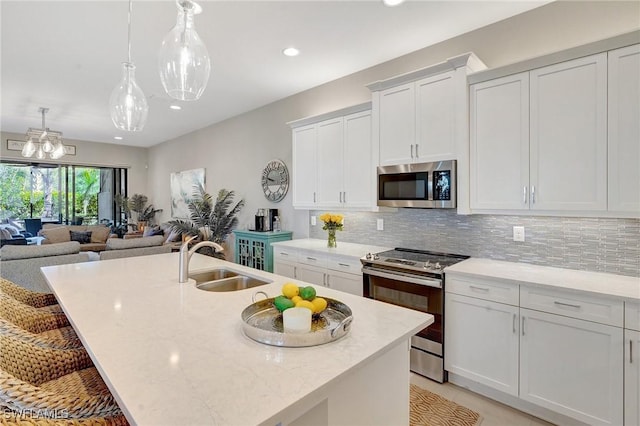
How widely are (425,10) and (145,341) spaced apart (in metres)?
2.83

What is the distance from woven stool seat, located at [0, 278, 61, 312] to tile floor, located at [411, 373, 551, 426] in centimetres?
267

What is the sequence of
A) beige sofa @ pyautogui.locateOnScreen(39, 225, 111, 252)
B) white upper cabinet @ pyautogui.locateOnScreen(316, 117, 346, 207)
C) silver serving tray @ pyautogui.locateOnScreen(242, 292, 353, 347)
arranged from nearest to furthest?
silver serving tray @ pyautogui.locateOnScreen(242, 292, 353, 347) → white upper cabinet @ pyautogui.locateOnScreen(316, 117, 346, 207) → beige sofa @ pyautogui.locateOnScreen(39, 225, 111, 252)

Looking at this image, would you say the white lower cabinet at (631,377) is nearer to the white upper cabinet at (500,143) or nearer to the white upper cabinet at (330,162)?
the white upper cabinet at (500,143)

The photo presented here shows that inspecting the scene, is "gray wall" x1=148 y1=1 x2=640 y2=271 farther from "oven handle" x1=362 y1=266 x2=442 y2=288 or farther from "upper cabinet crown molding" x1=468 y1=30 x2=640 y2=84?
"oven handle" x1=362 y1=266 x2=442 y2=288

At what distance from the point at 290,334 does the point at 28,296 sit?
6.84ft

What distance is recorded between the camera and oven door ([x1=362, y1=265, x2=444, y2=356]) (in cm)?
250

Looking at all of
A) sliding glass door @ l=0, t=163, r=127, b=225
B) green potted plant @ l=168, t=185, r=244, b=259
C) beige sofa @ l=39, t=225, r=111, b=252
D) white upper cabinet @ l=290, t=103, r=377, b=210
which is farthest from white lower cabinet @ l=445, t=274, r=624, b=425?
sliding glass door @ l=0, t=163, r=127, b=225

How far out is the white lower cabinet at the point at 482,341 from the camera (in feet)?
7.20

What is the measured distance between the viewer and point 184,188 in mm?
7027

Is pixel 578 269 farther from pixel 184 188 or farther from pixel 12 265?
pixel 184 188

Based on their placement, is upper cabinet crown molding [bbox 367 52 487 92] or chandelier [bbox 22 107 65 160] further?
chandelier [bbox 22 107 65 160]

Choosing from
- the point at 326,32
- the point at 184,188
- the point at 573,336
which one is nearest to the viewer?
the point at 573,336

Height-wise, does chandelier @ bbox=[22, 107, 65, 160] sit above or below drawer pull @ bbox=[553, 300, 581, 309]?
above

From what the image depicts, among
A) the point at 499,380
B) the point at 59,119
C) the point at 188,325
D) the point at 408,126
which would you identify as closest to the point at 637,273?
the point at 499,380
